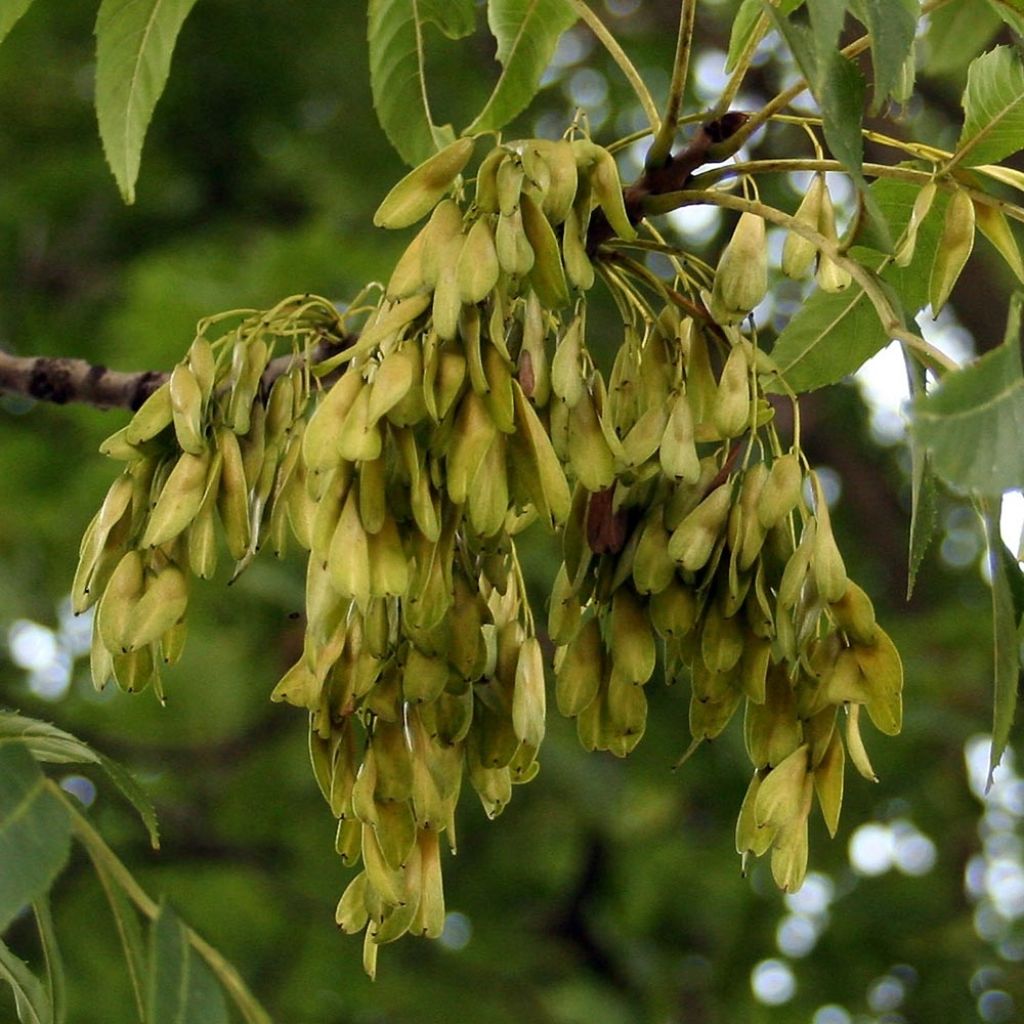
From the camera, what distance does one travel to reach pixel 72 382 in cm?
154

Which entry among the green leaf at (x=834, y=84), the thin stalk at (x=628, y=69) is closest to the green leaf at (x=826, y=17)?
the green leaf at (x=834, y=84)

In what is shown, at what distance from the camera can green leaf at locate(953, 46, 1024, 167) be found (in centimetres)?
115

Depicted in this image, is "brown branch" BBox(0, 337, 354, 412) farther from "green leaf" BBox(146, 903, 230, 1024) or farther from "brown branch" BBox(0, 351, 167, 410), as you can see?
"green leaf" BBox(146, 903, 230, 1024)

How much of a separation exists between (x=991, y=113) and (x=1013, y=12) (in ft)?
0.28

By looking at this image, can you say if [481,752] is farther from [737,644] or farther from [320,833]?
[320,833]

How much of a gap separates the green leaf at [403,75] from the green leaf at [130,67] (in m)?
0.18

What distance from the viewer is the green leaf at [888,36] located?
0.97 m

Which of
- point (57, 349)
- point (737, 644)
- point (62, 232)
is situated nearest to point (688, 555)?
point (737, 644)

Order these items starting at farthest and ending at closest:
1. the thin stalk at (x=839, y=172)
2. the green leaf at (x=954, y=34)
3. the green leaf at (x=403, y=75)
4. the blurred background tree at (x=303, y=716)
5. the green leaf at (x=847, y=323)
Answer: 1. the blurred background tree at (x=303, y=716)
2. the green leaf at (x=954, y=34)
3. the green leaf at (x=403, y=75)
4. the green leaf at (x=847, y=323)
5. the thin stalk at (x=839, y=172)

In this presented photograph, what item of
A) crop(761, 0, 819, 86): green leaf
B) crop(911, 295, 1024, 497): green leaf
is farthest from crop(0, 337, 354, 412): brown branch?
crop(911, 295, 1024, 497): green leaf

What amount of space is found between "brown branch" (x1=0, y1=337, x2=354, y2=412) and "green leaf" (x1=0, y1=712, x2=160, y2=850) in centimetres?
44

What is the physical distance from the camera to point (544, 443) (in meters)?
1.00

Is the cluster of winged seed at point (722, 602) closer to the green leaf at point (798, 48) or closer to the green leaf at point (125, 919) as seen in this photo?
the green leaf at point (798, 48)

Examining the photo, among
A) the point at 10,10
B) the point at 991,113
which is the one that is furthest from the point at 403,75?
the point at 991,113
